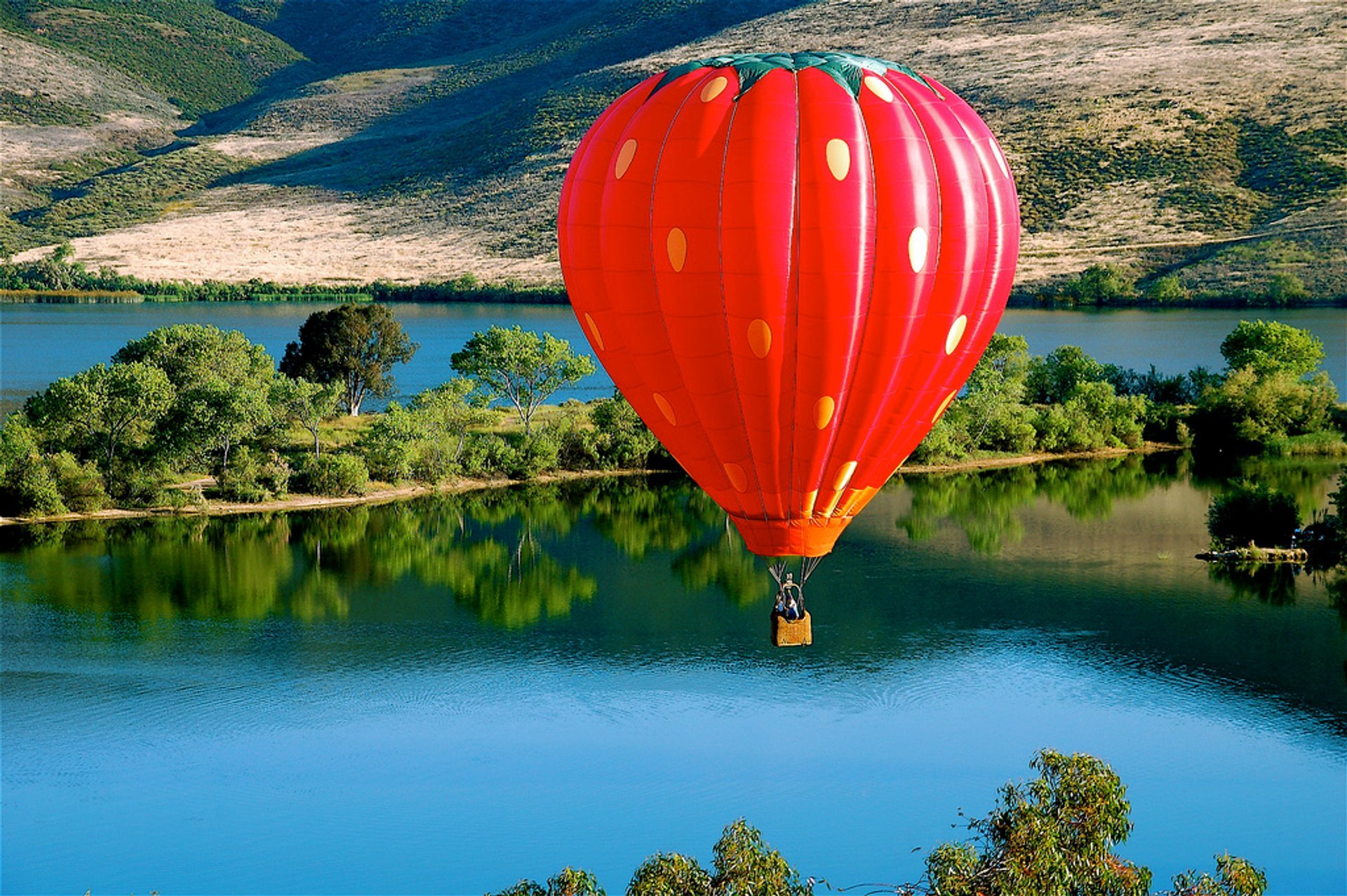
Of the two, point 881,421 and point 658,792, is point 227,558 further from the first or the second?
point 881,421

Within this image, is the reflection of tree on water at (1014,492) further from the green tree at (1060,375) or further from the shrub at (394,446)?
the shrub at (394,446)

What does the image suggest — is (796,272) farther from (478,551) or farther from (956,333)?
(478,551)

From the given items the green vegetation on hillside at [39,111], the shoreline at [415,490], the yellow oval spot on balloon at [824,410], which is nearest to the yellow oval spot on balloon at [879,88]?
the yellow oval spot on balloon at [824,410]

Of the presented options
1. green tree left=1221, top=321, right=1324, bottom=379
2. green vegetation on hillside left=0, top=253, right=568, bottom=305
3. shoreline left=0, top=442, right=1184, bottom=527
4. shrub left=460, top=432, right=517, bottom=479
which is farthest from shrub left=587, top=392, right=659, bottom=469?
green vegetation on hillside left=0, top=253, right=568, bottom=305

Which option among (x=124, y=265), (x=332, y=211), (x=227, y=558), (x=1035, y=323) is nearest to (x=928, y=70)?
(x=1035, y=323)

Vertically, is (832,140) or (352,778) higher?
(832,140)

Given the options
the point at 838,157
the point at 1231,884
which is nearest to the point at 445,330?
the point at 838,157
